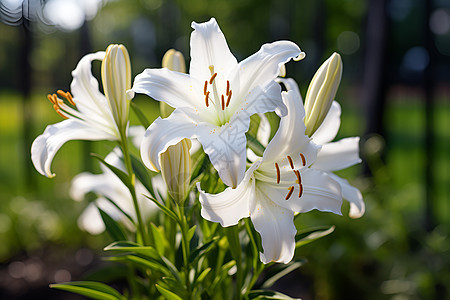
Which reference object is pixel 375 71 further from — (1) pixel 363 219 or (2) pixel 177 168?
(2) pixel 177 168

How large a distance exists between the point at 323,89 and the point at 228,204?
19 cm

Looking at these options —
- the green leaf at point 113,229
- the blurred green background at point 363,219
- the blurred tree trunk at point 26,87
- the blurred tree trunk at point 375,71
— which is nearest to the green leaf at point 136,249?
the green leaf at point 113,229

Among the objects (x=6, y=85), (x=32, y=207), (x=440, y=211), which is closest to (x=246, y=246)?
(x=32, y=207)

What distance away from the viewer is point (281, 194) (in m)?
0.52

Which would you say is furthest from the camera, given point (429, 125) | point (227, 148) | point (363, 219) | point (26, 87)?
point (26, 87)

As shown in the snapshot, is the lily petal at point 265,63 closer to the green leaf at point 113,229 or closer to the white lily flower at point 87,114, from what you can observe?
the white lily flower at point 87,114

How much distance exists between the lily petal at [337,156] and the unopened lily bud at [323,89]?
0.07m

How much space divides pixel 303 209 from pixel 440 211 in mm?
3118

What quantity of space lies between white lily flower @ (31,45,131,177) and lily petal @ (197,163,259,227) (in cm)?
17

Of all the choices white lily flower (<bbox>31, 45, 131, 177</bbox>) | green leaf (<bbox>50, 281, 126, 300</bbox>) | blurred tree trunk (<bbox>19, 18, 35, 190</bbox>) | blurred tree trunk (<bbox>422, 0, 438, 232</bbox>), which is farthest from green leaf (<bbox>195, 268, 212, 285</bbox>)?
blurred tree trunk (<bbox>19, 18, 35, 190</bbox>)

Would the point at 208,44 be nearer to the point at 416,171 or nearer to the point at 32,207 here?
the point at 32,207

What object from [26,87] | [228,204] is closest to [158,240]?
[228,204]

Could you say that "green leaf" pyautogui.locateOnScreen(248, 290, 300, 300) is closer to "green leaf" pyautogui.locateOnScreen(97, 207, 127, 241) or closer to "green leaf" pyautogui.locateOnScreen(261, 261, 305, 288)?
"green leaf" pyautogui.locateOnScreen(261, 261, 305, 288)

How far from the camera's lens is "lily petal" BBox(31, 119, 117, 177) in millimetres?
570
